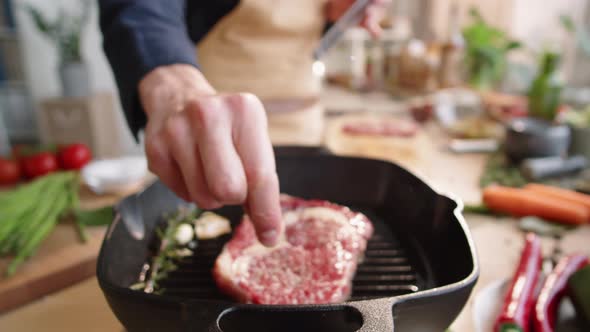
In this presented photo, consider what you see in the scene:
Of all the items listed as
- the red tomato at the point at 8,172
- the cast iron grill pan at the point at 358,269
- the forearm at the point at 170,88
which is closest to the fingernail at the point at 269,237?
the cast iron grill pan at the point at 358,269

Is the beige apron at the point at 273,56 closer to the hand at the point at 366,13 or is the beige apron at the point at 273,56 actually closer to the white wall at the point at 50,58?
the hand at the point at 366,13

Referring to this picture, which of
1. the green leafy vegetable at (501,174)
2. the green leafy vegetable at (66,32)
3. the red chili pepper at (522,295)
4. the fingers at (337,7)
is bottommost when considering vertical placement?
the green leafy vegetable at (501,174)

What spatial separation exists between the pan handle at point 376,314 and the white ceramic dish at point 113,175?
134 cm

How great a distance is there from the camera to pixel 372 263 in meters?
0.96

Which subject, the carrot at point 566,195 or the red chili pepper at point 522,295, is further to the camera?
the carrot at point 566,195

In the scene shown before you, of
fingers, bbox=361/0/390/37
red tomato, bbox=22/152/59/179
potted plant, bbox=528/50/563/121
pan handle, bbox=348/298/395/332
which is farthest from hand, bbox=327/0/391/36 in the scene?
red tomato, bbox=22/152/59/179

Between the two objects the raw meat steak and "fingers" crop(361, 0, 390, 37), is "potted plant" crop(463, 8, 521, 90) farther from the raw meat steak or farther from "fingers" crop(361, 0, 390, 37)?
the raw meat steak

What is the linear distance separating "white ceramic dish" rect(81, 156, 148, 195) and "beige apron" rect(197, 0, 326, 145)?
525 mm

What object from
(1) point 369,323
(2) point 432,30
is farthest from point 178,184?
(2) point 432,30

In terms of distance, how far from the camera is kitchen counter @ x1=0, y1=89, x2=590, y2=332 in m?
0.90

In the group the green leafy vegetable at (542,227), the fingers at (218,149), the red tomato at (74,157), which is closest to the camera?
the fingers at (218,149)

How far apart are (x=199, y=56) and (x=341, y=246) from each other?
1.25m

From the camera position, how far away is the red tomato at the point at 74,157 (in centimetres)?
225

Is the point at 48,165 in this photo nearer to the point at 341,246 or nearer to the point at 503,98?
the point at 341,246
